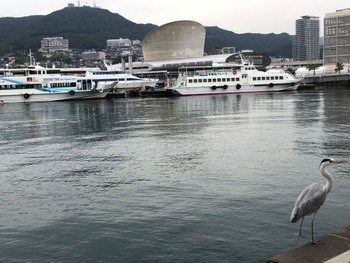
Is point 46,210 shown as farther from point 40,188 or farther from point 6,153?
point 6,153

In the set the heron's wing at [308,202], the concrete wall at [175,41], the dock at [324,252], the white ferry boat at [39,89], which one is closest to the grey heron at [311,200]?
the heron's wing at [308,202]

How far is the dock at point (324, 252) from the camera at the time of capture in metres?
6.39

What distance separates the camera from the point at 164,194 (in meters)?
12.5

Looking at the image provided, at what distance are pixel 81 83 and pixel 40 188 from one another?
58.1 meters

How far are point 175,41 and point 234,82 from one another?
6831cm

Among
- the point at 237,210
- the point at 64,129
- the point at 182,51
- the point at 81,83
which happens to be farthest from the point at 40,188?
the point at 182,51

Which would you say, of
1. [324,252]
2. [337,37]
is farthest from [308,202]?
[337,37]

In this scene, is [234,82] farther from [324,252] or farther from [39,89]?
[324,252]

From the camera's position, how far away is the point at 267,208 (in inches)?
426

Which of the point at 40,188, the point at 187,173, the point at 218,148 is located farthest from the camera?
the point at 218,148

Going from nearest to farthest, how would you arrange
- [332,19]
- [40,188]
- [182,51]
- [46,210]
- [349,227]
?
[349,227], [46,210], [40,188], [332,19], [182,51]

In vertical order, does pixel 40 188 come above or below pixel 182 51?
below

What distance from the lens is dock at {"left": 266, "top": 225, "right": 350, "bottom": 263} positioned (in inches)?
251

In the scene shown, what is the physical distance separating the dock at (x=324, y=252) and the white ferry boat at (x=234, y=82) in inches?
2500
